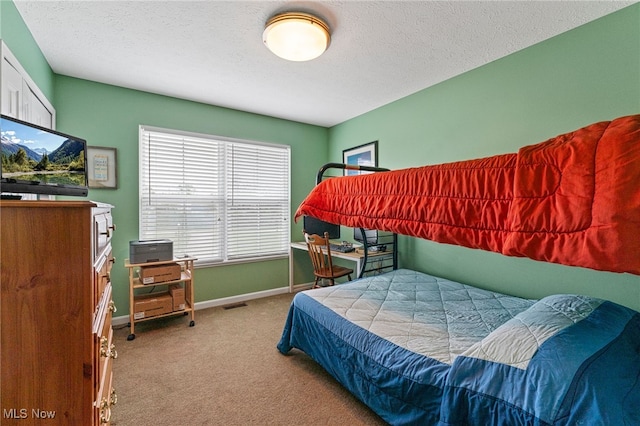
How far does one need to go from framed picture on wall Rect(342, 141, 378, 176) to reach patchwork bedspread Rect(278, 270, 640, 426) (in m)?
2.02

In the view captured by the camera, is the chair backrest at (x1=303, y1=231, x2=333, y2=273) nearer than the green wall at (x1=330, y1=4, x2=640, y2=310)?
No

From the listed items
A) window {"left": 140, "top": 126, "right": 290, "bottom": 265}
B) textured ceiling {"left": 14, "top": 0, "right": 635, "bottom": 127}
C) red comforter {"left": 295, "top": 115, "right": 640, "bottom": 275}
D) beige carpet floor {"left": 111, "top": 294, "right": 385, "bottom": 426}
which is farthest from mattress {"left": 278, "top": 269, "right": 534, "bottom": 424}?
textured ceiling {"left": 14, "top": 0, "right": 635, "bottom": 127}

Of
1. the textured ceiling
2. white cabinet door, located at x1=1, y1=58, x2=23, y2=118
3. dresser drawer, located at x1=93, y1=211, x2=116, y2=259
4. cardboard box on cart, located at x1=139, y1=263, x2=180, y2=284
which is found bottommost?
cardboard box on cart, located at x1=139, y1=263, x2=180, y2=284

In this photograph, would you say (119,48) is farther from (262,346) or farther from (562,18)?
(562,18)

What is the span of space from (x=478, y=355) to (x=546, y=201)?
0.71 m

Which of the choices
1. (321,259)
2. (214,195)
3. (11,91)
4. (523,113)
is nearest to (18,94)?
(11,91)

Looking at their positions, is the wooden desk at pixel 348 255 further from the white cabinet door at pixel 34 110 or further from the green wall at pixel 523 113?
the white cabinet door at pixel 34 110

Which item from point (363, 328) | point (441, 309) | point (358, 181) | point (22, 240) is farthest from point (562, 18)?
point (22, 240)

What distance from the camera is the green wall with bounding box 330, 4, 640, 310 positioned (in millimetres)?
1847

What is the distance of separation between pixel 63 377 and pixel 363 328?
Answer: 1.40 metres

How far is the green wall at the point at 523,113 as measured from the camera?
185 cm

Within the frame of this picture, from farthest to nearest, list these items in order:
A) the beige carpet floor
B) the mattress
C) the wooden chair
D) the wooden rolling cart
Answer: the wooden chair → the wooden rolling cart → the beige carpet floor → the mattress

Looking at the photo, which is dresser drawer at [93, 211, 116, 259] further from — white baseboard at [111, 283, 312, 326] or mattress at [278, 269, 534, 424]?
white baseboard at [111, 283, 312, 326]

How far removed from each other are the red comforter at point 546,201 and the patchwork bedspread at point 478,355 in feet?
1.45
